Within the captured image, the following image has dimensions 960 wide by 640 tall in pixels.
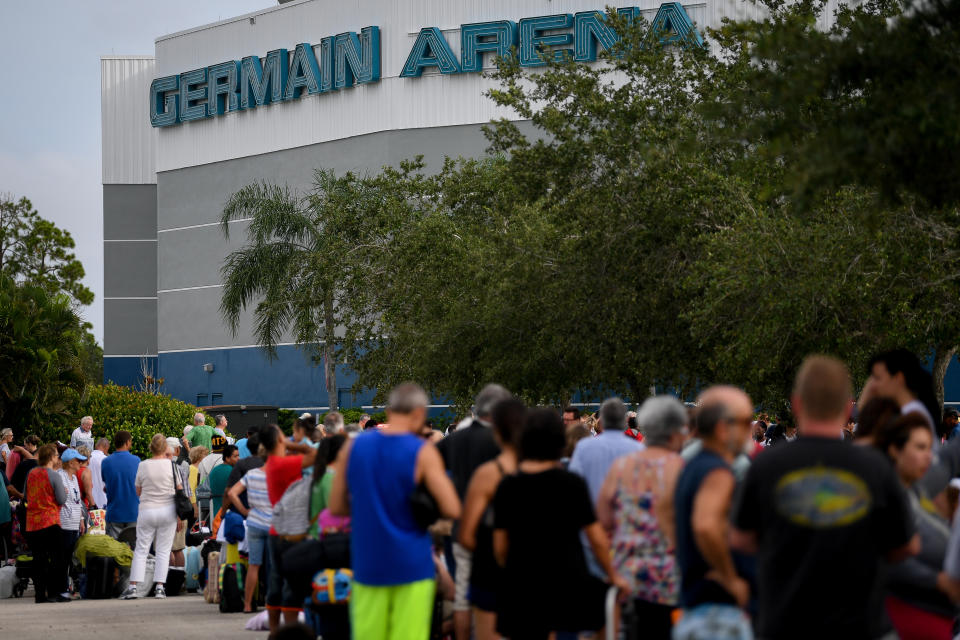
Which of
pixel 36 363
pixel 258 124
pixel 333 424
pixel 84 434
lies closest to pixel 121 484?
pixel 84 434

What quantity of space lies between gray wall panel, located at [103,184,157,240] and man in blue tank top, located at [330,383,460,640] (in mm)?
59572

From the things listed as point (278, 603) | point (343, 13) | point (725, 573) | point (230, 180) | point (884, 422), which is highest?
point (343, 13)

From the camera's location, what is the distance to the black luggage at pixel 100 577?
Result: 17.9 metres

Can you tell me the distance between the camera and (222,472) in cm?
1662

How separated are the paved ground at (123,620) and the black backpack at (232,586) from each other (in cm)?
16

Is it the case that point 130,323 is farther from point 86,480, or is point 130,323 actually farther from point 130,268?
point 86,480

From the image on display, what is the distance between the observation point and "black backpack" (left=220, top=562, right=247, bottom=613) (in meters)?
15.0

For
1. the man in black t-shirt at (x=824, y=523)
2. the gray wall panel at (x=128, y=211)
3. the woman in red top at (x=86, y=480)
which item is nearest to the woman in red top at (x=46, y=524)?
the woman in red top at (x=86, y=480)

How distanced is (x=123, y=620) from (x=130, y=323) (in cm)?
5224

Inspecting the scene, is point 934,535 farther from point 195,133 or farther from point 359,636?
point 195,133

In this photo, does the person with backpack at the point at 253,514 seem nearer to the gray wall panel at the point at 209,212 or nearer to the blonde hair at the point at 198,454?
the blonde hair at the point at 198,454

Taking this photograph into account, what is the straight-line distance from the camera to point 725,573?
18.9 feet

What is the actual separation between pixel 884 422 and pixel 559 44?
4511 centimetres

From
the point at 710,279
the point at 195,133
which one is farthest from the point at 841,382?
the point at 195,133
